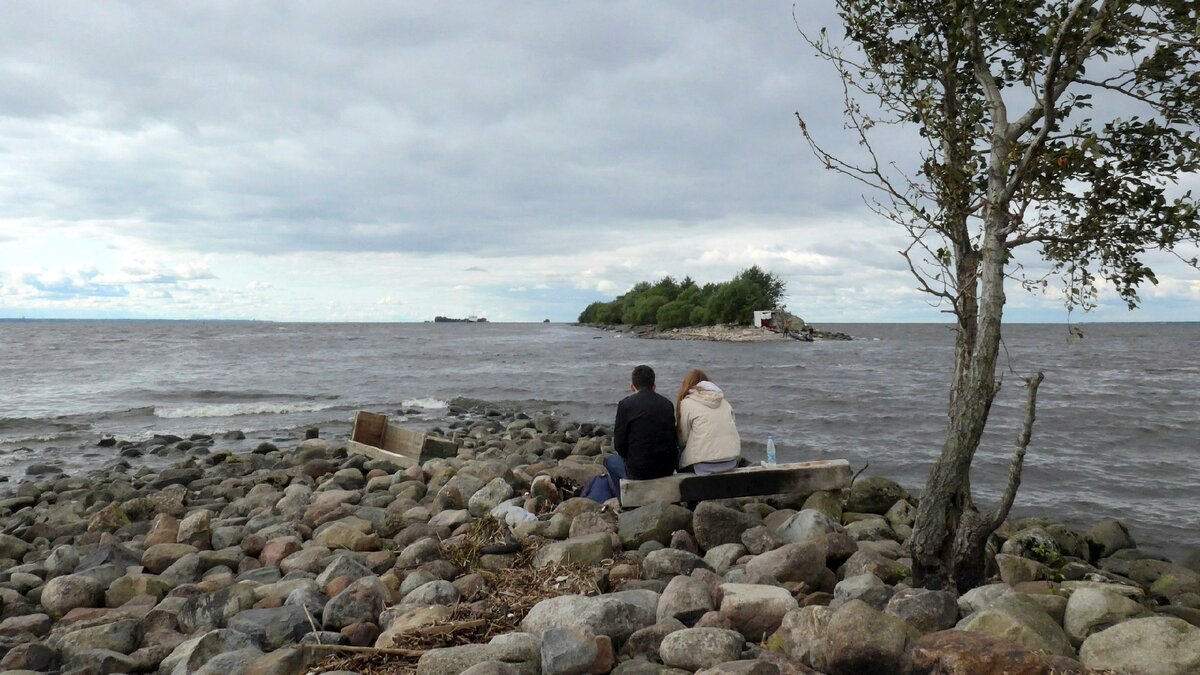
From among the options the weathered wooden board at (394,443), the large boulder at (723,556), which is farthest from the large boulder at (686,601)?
the weathered wooden board at (394,443)

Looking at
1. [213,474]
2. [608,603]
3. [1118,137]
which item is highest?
[1118,137]

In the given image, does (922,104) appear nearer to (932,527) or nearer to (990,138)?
(990,138)

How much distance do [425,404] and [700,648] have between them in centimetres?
2260

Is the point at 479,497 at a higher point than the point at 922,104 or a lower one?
lower

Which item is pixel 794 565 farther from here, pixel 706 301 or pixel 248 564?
pixel 706 301

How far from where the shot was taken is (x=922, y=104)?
609cm

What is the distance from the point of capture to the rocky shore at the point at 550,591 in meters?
4.71

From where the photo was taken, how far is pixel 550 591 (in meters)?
6.23

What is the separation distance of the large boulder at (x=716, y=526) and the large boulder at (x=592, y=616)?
2076 millimetres

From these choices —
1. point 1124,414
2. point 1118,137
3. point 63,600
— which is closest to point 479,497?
point 63,600

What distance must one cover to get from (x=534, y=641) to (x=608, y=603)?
61 centimetres

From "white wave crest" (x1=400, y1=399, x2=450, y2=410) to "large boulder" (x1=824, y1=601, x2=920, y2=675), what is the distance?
72.1 feet

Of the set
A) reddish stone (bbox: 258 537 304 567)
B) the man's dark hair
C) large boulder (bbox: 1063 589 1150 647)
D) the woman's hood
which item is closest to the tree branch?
large boulder (bbox: 1063 589 1150 647)

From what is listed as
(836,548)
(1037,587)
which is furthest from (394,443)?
(1037,587)
